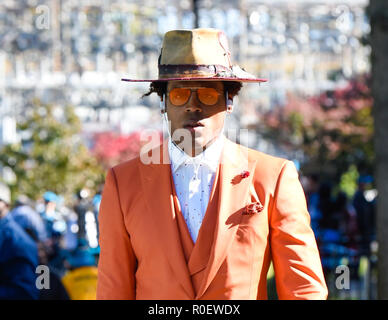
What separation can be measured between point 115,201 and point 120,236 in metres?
0.14

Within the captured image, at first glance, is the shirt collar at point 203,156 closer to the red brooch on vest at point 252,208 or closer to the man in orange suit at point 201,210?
the man in orange suit at point 201,210

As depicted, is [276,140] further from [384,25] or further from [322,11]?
[384,25]

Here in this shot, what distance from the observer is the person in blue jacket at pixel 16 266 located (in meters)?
6.31

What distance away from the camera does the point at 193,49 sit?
3.32 meters

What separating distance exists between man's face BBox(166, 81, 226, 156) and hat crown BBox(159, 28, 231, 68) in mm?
91

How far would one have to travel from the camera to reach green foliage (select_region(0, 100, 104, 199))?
20.2m

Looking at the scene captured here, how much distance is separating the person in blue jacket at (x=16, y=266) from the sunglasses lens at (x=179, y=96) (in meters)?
3.37

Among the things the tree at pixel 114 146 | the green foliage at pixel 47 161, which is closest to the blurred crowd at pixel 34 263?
the green foliage at pixel 47 161

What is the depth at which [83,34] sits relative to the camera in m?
39.6

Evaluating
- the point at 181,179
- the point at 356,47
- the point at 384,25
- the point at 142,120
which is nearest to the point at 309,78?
the point at 356,47

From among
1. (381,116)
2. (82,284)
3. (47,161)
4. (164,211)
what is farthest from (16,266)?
(47,161)

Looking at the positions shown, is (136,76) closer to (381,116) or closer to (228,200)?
(381,116)

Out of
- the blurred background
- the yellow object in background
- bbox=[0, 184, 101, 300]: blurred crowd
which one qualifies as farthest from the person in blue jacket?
the blurred background
